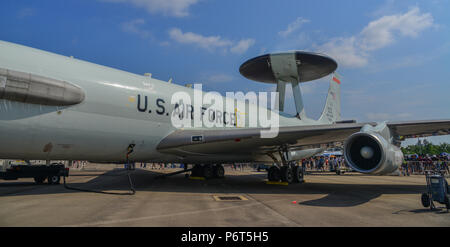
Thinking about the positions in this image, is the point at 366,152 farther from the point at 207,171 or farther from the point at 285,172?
the point at 207,171

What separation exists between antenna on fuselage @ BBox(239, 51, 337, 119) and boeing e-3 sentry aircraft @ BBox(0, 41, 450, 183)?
37.0 ft

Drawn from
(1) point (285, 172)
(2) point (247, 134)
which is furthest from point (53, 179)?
(1) point (285, 172)

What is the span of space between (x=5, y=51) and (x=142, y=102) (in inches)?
152

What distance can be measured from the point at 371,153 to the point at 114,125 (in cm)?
773

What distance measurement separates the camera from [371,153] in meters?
7.24

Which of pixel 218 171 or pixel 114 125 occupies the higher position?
pixel 114 125

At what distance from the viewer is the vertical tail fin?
70.8 feet

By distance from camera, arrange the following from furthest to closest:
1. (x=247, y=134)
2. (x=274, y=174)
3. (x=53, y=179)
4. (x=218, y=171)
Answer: (x=218, y=171)
(x=274, y=174)
(x=53, y=179)
(x=247, y=134)

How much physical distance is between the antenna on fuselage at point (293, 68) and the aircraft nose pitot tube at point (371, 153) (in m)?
12.7

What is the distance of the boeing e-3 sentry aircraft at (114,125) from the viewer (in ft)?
22.5

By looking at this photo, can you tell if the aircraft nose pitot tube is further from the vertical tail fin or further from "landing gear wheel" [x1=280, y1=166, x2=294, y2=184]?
the vertical tail fin

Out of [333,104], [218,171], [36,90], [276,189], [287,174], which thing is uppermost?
[333,104]
